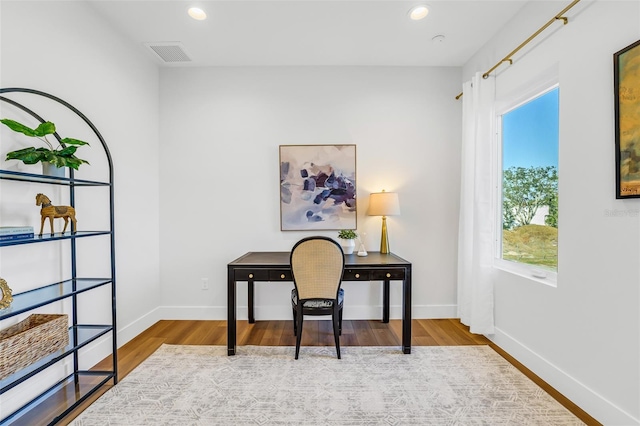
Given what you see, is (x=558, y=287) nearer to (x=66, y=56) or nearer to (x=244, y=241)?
(x=244, y=241)

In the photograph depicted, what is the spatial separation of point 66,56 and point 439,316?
395cm

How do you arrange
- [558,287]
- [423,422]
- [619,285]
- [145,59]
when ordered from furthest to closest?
[145,59], [558,287], [423,422], [619,285]

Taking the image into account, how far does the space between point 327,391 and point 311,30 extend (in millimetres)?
2815

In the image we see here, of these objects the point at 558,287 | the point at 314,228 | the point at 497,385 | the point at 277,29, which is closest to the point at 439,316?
the point at 497,385

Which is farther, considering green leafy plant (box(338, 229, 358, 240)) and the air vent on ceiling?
green leafy plant (box(338, 229, 358, 240))

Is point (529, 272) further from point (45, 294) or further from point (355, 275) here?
point (45, 294)

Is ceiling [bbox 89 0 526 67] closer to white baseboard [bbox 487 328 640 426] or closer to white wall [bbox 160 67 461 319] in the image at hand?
white wall [bbox 160 67 461 319]

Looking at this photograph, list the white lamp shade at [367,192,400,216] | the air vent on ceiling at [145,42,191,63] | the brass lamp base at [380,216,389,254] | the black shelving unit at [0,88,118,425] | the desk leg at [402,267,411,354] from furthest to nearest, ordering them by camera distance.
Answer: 1. the brass lamp base at [380,216,389,254]
2. the white lamp shade at [367,192,400,216]
3. the air vent on ceiling at [145,42,191,63]
4. the desk leg at [402,267,411,354]
5. the black shelving unit at [0,88,118,425]

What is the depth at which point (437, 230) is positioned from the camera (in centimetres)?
319

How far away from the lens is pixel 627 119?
1.48 m

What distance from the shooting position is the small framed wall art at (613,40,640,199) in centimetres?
144

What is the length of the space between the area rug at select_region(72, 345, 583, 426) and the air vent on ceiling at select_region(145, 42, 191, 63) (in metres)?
2.75

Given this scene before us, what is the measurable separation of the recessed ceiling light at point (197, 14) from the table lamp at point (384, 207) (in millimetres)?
2140

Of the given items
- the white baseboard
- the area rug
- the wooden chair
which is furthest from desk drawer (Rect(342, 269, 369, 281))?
the white baseboard
